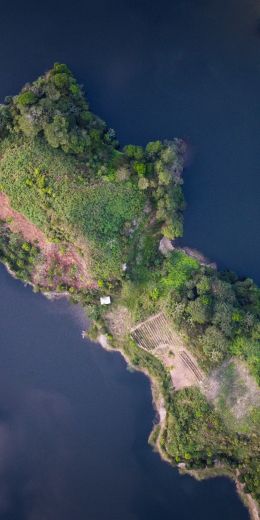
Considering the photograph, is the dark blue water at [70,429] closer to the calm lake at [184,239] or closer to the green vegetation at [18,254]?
the calm lake at [184,239]

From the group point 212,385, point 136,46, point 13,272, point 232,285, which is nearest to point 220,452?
point 212,385

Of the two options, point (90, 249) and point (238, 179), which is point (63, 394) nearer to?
point (90, 249)

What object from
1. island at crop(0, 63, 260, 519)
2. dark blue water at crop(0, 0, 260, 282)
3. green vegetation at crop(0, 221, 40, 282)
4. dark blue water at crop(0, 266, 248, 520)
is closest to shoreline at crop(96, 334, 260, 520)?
island at crop(0, 63, 260, 519)

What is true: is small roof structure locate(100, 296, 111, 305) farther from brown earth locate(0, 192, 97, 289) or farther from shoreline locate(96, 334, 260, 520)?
shoreline locate(96, 334, 260, 520)

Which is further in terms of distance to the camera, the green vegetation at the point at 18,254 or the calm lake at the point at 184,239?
the calm lake at the point at 184,239

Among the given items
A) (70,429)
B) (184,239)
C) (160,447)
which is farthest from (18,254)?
(160,447)

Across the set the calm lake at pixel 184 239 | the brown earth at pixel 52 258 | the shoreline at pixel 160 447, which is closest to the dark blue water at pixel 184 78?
the calm lake at pixel 184 239
